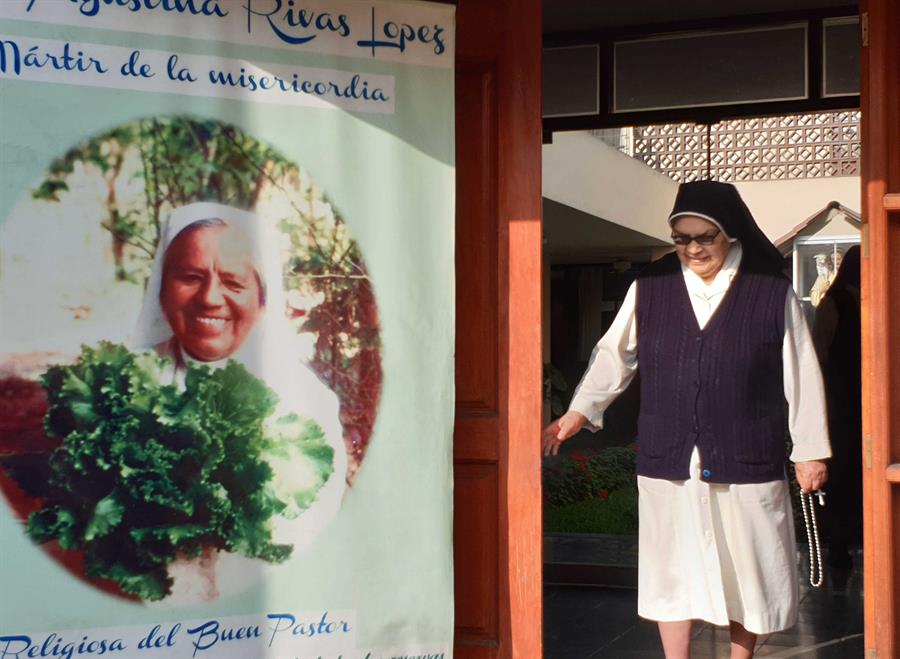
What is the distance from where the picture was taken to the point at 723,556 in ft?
15.6

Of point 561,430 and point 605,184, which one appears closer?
point 561,430

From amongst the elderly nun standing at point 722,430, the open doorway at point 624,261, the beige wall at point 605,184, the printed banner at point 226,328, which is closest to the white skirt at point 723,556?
the elderly nun standing at point 722,430

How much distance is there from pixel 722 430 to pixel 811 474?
36cm

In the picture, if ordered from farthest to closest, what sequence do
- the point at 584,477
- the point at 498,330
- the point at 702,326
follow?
the point at 584,477
the point at 702,326
the point at 498,330

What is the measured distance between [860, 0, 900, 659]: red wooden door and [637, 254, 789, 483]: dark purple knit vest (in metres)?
0.51

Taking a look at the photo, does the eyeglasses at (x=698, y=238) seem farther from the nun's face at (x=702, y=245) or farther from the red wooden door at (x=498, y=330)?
the red wooden door at (x=498, y=330)

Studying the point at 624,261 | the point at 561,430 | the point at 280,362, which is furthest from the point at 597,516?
the point at 624,261

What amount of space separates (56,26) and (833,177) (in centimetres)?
Result: 1569

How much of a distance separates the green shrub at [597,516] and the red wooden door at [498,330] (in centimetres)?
542

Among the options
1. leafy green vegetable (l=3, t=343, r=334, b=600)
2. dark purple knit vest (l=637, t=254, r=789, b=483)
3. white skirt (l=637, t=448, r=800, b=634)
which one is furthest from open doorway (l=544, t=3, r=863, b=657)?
leafy green vegetable (l=3, t=343, r=334, b=600)

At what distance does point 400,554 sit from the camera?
421 cm

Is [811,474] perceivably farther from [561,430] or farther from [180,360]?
[180,360]

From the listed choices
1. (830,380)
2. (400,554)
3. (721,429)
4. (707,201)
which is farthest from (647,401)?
(830,380)

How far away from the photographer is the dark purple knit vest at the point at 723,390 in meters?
4.74
